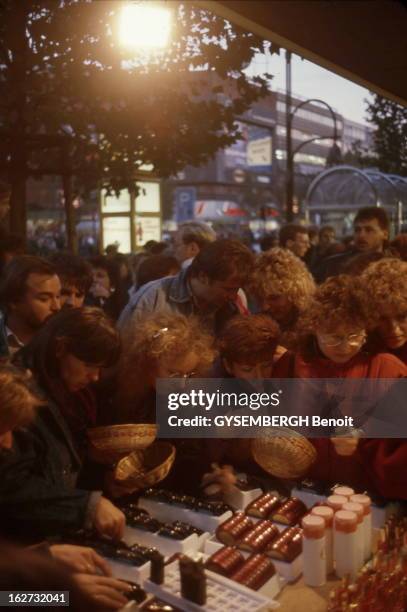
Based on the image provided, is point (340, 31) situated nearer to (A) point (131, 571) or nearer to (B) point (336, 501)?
(B) point (336, 501)

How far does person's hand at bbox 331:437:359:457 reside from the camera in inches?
77.5

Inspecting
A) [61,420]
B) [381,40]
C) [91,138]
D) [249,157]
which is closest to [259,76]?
[91,138]

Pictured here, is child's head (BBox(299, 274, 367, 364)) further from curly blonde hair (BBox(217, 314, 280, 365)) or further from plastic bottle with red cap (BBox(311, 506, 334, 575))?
plastic bottle with red cap (BBox(311, 506, 334, 575))

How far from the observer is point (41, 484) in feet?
5.41

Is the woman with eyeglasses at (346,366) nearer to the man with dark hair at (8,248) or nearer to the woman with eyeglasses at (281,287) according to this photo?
the woman with eyeglasses at (281,287)

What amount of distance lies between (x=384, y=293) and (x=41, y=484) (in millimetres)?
1391

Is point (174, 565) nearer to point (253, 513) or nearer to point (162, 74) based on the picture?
point (253, 513)

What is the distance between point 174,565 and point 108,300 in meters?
3.80

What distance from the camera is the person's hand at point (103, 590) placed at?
1419 mm

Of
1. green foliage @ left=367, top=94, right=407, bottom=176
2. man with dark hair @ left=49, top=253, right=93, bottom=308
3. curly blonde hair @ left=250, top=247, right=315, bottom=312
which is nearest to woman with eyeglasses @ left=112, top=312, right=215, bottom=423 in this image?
curly blonde hair @ left=250, top=247, right=315, bottom=312

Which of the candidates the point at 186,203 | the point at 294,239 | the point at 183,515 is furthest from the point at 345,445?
the point at 186,203

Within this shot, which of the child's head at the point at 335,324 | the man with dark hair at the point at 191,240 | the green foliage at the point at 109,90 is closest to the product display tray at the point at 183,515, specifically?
the child's head at the point at 335,324

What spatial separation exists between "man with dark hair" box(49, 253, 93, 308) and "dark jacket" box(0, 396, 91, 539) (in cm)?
148

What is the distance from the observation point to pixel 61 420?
6.00ft
